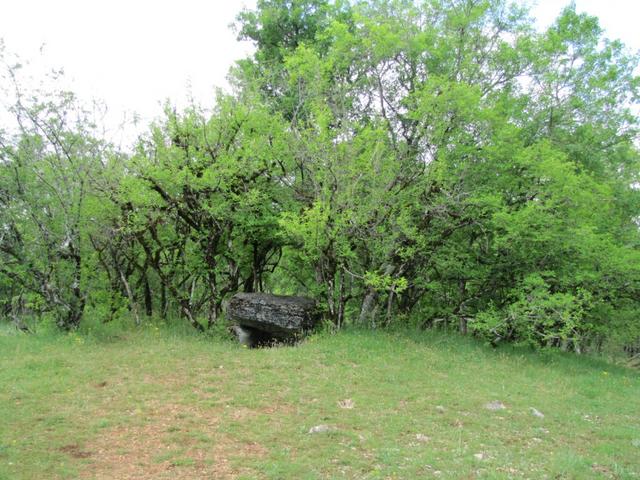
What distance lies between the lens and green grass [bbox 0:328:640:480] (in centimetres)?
743

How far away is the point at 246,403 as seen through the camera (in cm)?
1015

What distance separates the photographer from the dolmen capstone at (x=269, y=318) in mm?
15711

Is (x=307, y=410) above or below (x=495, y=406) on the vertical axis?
below

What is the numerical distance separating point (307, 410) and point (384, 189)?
24.5ft

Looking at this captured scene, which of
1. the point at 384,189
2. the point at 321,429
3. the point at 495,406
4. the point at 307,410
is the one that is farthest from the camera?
the point at 384,189

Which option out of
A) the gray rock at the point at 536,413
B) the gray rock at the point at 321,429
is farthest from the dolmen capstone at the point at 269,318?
the gray rock at the point at 536,413

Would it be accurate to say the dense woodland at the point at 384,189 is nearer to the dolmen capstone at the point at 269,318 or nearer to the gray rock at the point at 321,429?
the dolmen capstone at the point at 269,318

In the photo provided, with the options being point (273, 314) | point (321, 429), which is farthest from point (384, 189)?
point (321, 429)

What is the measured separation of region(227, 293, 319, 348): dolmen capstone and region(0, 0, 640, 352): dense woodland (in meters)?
1.02

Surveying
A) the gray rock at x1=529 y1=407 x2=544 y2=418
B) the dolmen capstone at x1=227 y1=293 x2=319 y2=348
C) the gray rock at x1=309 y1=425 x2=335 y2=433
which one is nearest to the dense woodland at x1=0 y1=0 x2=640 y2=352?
the dolmen capstone at x1=227 y1=293 x2=319 y2=348

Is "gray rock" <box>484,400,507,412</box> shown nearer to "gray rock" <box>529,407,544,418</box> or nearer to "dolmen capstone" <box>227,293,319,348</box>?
"gray rock" <box>529,407,544,418</box>

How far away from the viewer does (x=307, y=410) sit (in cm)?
981

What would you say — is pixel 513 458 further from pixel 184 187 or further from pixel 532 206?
pixel 184 187

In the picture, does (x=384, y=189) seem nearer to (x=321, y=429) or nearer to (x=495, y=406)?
(x=495, y=406)
